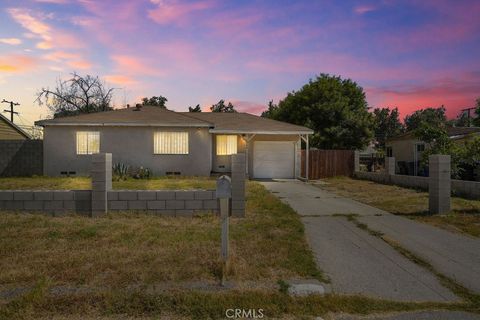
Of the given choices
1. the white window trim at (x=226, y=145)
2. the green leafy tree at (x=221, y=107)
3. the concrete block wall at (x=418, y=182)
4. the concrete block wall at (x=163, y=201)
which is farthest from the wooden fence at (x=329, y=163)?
the green leafy tree at (x=221, y=107)

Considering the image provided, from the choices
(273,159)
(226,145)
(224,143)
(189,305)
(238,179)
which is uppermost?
(224,143)

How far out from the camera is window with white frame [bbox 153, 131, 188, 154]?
19.9 m

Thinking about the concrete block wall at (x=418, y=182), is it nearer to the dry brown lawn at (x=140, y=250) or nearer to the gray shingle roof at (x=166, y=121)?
the gray shingle roof at (x=166, y=121)

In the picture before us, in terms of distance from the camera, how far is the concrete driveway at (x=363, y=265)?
4.84 meters

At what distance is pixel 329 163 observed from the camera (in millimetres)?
23516

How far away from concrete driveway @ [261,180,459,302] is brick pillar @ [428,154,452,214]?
59.0 inches

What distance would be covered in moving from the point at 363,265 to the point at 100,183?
5882 millimetres

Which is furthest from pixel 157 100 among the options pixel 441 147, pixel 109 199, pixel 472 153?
pixel 109 199

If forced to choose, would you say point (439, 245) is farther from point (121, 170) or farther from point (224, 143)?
point (224, 143)

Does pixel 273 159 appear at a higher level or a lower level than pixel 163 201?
higher

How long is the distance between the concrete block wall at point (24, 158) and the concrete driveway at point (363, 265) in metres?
15.1

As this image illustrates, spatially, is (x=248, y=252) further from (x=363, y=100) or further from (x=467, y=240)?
(x=363, y=100)

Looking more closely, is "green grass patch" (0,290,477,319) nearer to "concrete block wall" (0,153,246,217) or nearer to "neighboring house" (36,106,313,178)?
"concrete block wall" (0,153,246,217)

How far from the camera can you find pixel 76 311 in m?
4.18
